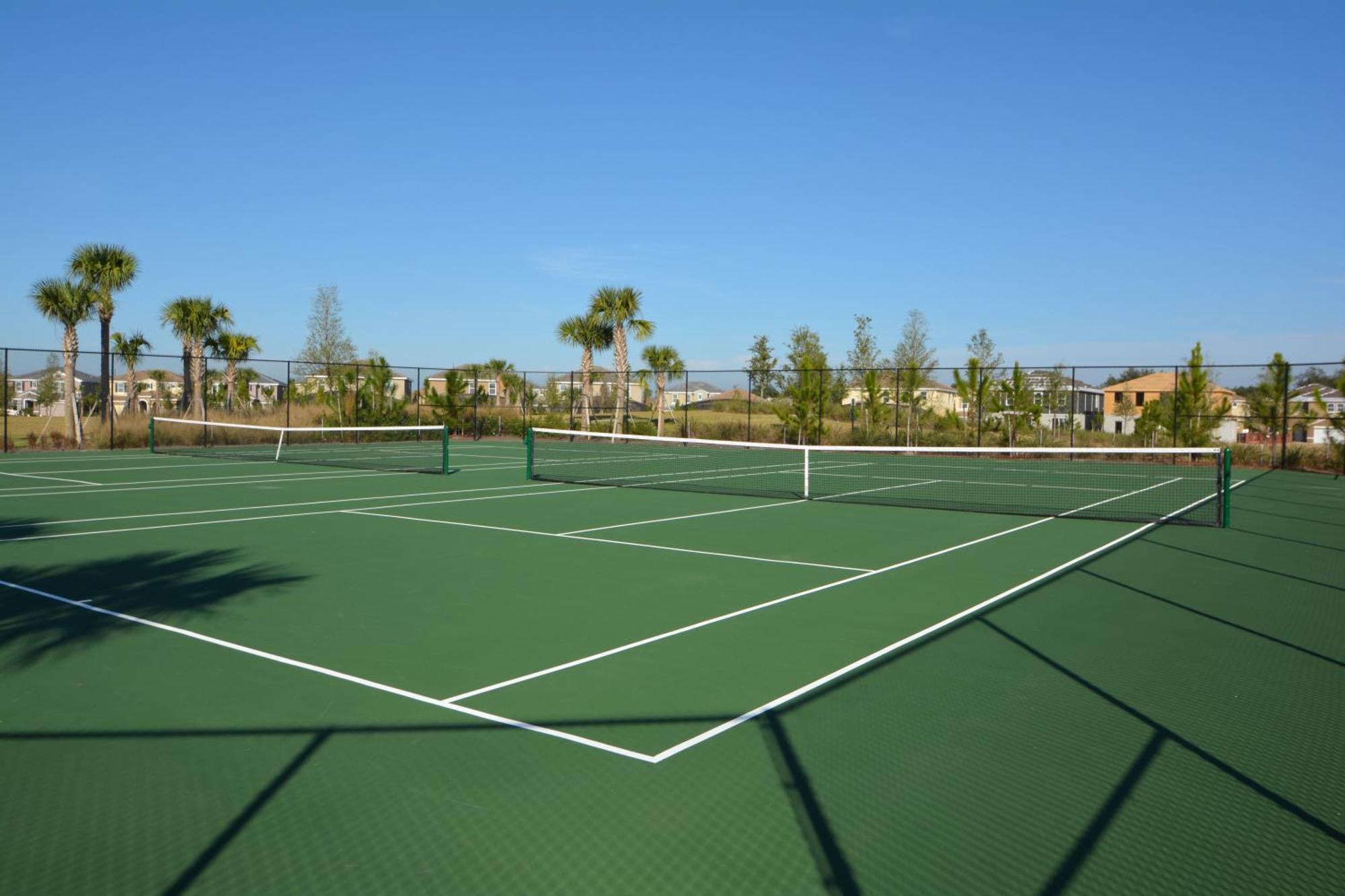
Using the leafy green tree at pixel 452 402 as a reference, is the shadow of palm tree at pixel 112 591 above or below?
below

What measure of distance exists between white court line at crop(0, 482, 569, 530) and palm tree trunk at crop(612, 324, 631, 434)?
21.4m

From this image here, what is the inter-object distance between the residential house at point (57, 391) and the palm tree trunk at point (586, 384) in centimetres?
1901

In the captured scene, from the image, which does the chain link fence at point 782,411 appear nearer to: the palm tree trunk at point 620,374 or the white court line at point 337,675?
the palm tree trunk at point 620,374

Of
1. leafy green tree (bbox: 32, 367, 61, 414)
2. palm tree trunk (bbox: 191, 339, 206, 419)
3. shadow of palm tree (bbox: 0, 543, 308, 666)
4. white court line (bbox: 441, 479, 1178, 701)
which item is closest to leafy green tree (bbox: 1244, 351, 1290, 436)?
white court line (bbox: 441, 479, 1178, 701)

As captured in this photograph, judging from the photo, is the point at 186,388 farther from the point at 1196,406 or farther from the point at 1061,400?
the point at 1061,400

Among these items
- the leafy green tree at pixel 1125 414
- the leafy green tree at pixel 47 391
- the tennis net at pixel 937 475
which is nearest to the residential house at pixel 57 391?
the leafy green tree at pixel 47 391

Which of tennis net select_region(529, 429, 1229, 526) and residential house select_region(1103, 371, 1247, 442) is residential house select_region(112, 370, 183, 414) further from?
residential house select_region(1103, 371, 1247, 442)

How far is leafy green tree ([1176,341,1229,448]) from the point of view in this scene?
3152cm

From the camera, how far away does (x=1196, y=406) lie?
31594 mm

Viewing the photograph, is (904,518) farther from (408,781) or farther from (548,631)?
(408,781)

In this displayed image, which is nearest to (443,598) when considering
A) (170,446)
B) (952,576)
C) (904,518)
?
(952,576)

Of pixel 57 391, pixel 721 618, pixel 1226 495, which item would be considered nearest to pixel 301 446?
pixel 57 391

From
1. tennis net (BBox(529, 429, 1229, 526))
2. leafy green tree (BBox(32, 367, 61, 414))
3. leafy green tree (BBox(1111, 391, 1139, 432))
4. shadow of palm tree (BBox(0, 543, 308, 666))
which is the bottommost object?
tennis net (BBox(529, 429, 1229, 526))

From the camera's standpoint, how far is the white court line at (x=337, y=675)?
17.4ft
